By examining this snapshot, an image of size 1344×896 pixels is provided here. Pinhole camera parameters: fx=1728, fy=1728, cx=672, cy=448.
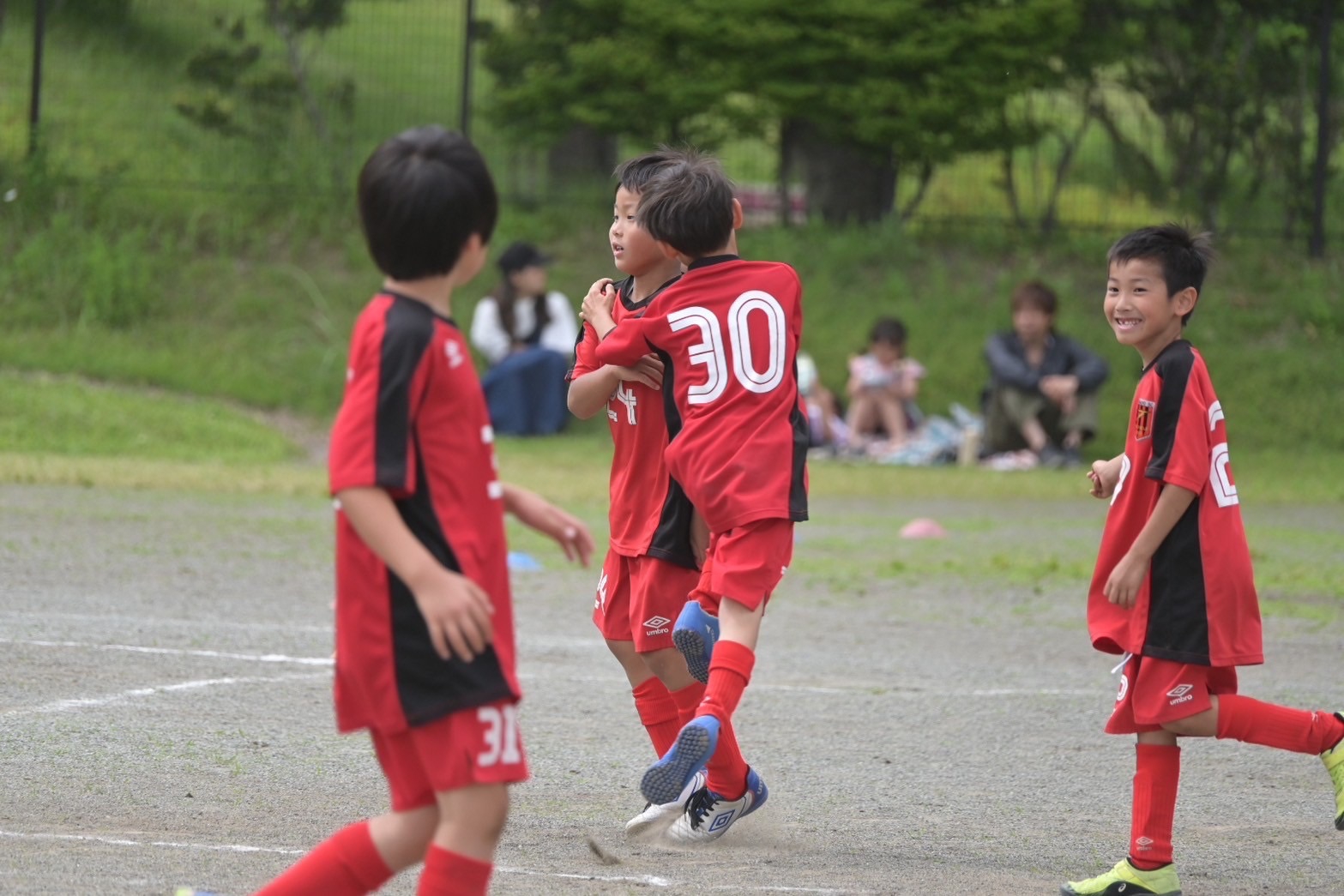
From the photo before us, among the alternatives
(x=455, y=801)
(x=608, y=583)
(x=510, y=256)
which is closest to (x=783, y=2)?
(x=510, y=256)

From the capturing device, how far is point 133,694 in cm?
621

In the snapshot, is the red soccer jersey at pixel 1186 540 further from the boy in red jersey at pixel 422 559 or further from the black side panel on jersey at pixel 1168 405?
the boy in red jersey at pixel 422 559

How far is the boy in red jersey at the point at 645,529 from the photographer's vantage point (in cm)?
490

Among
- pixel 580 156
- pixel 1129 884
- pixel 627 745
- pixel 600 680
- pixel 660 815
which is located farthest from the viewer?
pixel 580 156

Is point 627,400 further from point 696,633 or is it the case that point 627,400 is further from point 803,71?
point 803,71

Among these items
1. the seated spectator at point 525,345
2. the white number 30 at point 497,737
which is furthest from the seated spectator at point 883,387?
the white number 30 at point 497,737

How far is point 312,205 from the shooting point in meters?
18.8

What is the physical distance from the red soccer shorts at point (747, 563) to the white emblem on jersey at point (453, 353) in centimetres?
154

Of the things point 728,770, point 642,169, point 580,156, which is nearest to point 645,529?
point 728,770

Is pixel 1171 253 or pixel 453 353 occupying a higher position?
pixel 1171 253

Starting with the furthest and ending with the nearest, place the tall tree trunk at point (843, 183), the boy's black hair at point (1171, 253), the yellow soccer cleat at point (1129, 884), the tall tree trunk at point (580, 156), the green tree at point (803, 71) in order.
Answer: the tall tree trunk at point (580, 156), the tall tree trunk at point (843, 183), the green tree at point (803, 71), the boy's black hair at point (1171, 253), the yellow soccer cleat at point (1129, 884)

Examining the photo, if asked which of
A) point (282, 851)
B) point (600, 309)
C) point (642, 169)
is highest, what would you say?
point (642, 169)

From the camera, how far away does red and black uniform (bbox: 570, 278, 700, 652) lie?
16.1 ft

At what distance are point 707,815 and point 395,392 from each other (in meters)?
2.12
